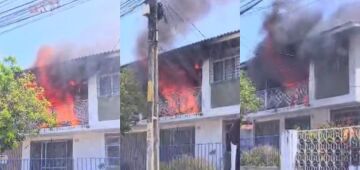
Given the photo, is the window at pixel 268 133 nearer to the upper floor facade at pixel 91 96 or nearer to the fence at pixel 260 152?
the fence at pixel 260 152

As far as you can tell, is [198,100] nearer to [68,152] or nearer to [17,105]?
[68,152]

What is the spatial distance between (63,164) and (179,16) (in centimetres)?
208

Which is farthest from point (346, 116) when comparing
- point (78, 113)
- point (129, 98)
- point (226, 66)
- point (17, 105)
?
point (17, 105)

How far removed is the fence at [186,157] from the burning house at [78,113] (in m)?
0.16

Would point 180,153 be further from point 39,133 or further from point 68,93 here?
point 39,133

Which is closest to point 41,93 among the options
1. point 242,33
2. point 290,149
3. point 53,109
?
point 53,109

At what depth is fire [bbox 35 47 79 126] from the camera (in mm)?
Answer: 6023

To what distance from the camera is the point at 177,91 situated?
507cm

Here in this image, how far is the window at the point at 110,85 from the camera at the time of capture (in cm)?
546

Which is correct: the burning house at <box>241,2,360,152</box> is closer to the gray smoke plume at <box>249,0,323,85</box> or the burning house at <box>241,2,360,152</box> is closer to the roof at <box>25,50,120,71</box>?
the gray smoke plume at <box>249,0,323,85</box>

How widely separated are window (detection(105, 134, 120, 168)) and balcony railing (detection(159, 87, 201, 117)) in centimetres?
57

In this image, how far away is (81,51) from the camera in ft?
19.1

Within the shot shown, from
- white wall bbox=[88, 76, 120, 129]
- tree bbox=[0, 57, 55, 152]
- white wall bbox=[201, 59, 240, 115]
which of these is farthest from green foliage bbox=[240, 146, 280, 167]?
tree bbox=[0, 57, 55, 152]

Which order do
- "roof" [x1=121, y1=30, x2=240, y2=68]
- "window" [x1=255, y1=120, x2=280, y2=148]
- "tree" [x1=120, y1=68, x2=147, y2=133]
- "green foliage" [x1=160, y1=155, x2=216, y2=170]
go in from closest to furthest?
1. "window" [x1=255, y1=120, x2=280, y2=148]
2. "roof" [x1=121, y1=30, x2=240, y2=68]
3. "green foliage" [x1=160, y1=155, x2=216, y2=170]
4. "tree" [x1=120, y1=68, x2=147, y2=133]
